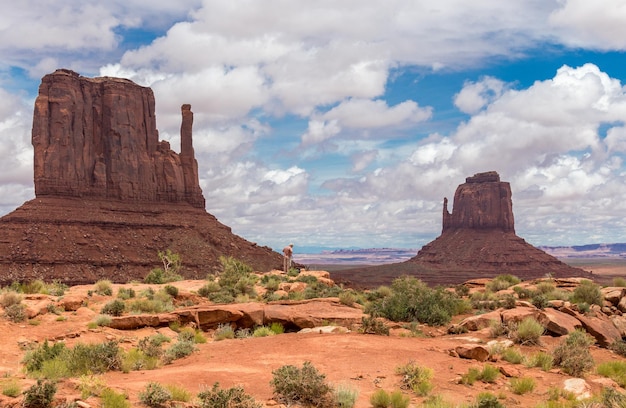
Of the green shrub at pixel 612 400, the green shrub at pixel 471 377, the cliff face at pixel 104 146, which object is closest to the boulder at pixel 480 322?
the green shrub at pixel 471 377

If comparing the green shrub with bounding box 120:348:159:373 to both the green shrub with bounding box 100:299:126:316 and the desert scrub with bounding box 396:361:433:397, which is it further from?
the green shrub with bounding box 100:299:126:316

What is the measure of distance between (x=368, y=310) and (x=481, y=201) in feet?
476

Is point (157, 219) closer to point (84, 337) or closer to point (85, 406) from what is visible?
point (84, 337)

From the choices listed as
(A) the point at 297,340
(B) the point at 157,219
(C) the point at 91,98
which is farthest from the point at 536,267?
(A) the point at 297,340

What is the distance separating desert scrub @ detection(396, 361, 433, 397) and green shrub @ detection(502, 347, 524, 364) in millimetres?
3439

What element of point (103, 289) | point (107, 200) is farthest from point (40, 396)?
point (107, 200)

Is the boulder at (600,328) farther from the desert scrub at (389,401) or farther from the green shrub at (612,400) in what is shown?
the desert scrub at (389,401)

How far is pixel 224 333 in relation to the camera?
61.9 ft

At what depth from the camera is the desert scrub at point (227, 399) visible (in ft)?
31.1

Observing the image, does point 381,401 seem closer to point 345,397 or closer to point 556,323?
point 345,397

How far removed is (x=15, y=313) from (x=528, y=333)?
1718 centimetres

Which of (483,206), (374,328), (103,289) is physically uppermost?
(483,206)

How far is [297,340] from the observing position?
1661 centimetres

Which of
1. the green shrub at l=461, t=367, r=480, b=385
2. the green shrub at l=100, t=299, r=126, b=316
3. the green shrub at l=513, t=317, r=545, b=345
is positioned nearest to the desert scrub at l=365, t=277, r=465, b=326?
the green shrub at l=513, t=317, r=545, b=345
